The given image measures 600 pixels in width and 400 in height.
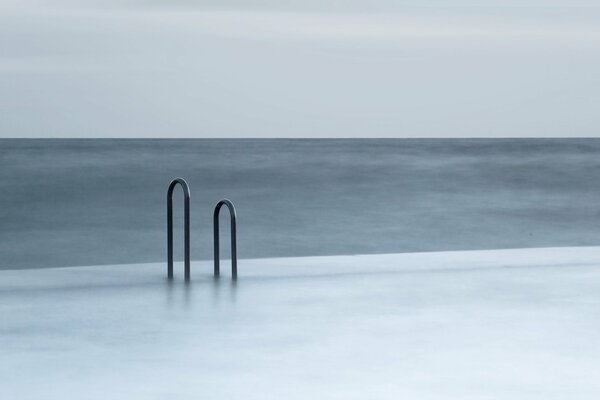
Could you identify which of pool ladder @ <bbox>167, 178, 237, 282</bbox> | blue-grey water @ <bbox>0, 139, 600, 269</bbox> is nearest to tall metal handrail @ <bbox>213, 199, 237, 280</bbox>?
pool ladder @ <bbox>167, 178, 237, 282</bbox>

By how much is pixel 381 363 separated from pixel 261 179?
92.4 ft

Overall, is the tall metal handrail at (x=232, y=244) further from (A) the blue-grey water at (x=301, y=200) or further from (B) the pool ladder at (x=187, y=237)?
(A) the blue-grey water at (x=301, y=200)

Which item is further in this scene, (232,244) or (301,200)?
(301,200)

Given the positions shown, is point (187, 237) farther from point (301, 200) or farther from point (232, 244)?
point (301, 200)

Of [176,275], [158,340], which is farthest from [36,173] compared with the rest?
[158,340]

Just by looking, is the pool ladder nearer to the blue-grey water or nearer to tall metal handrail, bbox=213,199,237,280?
tall metal handrail, bbox=213,199,237,280

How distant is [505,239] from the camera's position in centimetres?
1869

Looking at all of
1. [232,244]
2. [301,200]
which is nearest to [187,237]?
[232,244]

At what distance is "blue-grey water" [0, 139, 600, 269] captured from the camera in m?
17.6

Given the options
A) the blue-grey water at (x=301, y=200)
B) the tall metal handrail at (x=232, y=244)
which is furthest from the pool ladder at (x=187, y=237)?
the blue-grey water at (x=301, y=200)

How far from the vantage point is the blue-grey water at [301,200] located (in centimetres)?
1762

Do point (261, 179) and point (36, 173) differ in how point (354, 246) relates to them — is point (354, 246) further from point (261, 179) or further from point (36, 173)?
point (36, 173)

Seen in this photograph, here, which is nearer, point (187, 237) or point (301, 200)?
point (187, 237)

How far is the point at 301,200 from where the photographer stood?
26.2m
